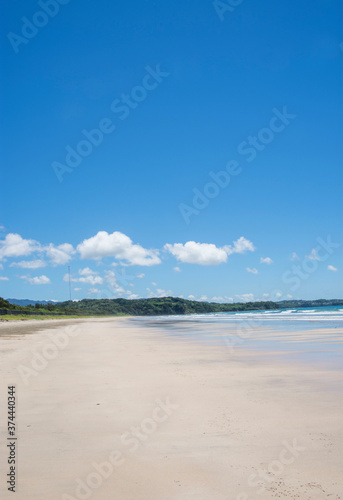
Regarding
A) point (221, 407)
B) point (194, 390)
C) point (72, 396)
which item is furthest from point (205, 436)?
point (72, 396)

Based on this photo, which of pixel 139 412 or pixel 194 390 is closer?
pixel 139 412

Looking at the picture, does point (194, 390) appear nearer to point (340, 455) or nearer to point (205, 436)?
point (205, 436)

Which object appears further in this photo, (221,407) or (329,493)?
(221,407)

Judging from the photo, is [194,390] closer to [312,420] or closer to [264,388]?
[264,388]

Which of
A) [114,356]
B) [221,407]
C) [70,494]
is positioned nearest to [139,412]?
[221,407]

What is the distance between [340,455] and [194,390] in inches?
158

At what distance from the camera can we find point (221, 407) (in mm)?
7082

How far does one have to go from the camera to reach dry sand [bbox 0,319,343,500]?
13.8 feet

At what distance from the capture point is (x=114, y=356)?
14930 millimetres

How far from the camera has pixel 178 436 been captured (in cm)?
564

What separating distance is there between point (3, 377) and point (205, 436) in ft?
22.1

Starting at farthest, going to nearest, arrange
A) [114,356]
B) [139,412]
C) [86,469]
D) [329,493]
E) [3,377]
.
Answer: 1. [114,356]
2. [3,377]
3. [139,412]
4. [86,469]
5. [329,493]

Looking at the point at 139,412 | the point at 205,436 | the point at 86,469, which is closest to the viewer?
the point at 86,469

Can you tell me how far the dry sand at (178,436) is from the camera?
13.8 ft
